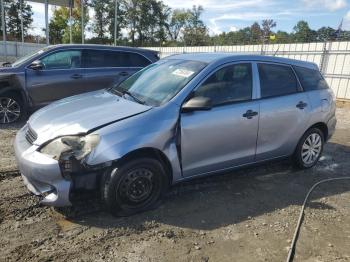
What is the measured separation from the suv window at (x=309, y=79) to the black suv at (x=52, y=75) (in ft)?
12.1

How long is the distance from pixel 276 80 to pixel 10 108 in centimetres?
582

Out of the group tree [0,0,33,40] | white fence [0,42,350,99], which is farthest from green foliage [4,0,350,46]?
white fence [0,42,350,99]

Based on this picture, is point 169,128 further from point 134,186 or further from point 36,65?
point 36,65

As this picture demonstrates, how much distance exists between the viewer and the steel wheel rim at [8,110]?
7898mm

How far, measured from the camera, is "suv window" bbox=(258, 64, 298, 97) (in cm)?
495

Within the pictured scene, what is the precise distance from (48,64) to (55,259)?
5832mm

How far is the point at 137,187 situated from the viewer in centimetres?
390

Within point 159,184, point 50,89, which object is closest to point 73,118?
point 159,184

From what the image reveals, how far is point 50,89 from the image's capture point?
806cm

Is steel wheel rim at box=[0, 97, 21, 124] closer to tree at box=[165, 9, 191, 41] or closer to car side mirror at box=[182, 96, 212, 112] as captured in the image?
car side mirror at box=[182, 96, 212, 112]

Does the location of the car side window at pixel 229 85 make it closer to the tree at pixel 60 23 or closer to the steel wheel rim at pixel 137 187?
the steel wheel rim at pixel 137 187

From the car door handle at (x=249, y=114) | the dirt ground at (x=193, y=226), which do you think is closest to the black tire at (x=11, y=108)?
the dirt ground at (x=193, y=226)

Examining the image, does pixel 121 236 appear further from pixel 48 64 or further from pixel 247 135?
pixel 48 64

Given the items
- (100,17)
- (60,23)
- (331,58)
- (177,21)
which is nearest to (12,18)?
(60,23)
